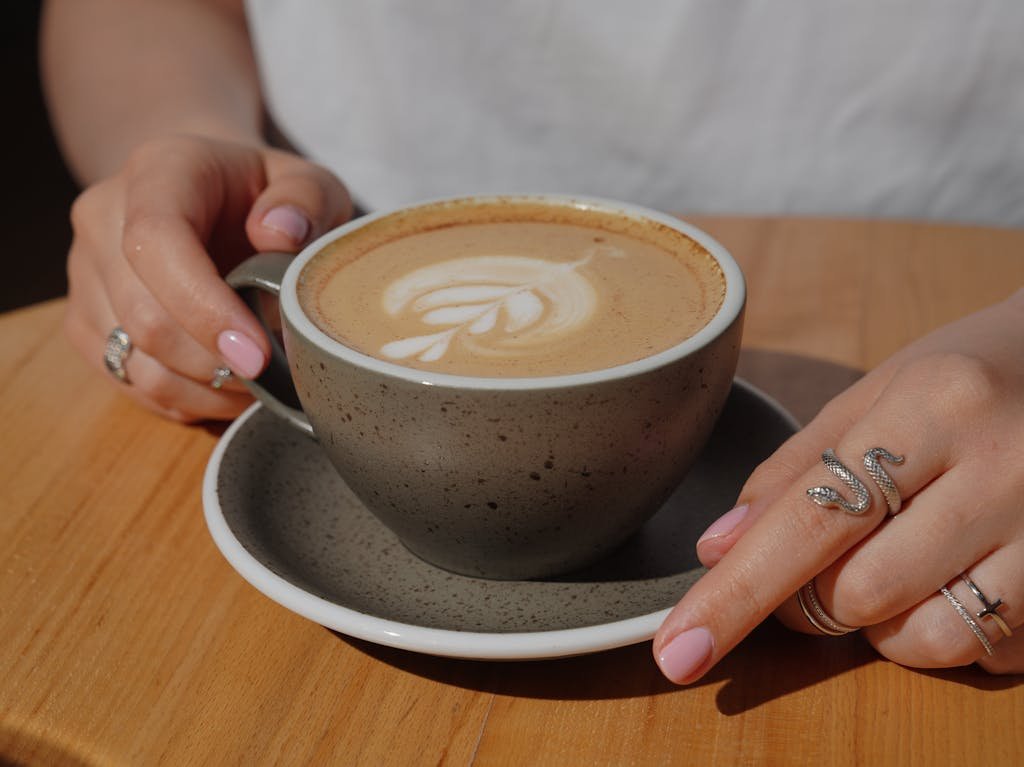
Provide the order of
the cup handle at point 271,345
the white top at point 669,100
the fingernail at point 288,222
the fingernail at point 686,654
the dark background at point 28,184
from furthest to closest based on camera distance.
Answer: the dark background at point 28,184, the white top at point 669,100, the fingernail at point 288,222, the cup handle at point 271,345, the fingernail at point 686,654

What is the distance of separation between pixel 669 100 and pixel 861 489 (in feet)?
2.83

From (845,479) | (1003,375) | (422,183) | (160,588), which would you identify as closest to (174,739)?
(160,588)

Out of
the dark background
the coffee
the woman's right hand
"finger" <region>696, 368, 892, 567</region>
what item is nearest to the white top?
the woman's right hand

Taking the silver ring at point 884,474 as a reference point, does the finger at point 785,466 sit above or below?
below

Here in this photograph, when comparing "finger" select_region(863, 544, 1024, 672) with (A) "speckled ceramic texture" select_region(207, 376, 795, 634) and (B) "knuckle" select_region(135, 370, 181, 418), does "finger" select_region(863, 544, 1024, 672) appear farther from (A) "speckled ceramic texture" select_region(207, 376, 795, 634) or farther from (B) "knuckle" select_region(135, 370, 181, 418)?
Answer: (B) "knuckle" select_region(135, 370, 181, 418)

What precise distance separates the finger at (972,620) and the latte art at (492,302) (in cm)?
25

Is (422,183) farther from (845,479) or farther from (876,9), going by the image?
(845,479)

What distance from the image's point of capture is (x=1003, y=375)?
54 centimetres

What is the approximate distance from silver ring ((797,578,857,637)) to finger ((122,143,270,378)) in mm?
402

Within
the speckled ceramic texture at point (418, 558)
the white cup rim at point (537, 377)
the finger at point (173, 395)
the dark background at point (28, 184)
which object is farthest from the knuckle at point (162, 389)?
the dark background at point (28, 184)

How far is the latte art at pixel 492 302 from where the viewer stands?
58cm

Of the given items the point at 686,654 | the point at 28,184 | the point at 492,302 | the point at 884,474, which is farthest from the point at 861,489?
the point at 28,184

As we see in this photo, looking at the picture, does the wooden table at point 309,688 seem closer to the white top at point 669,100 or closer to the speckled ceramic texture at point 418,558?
the speckled ceramic texture at point 418,558

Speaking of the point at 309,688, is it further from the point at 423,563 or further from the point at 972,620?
the point at 972,620
